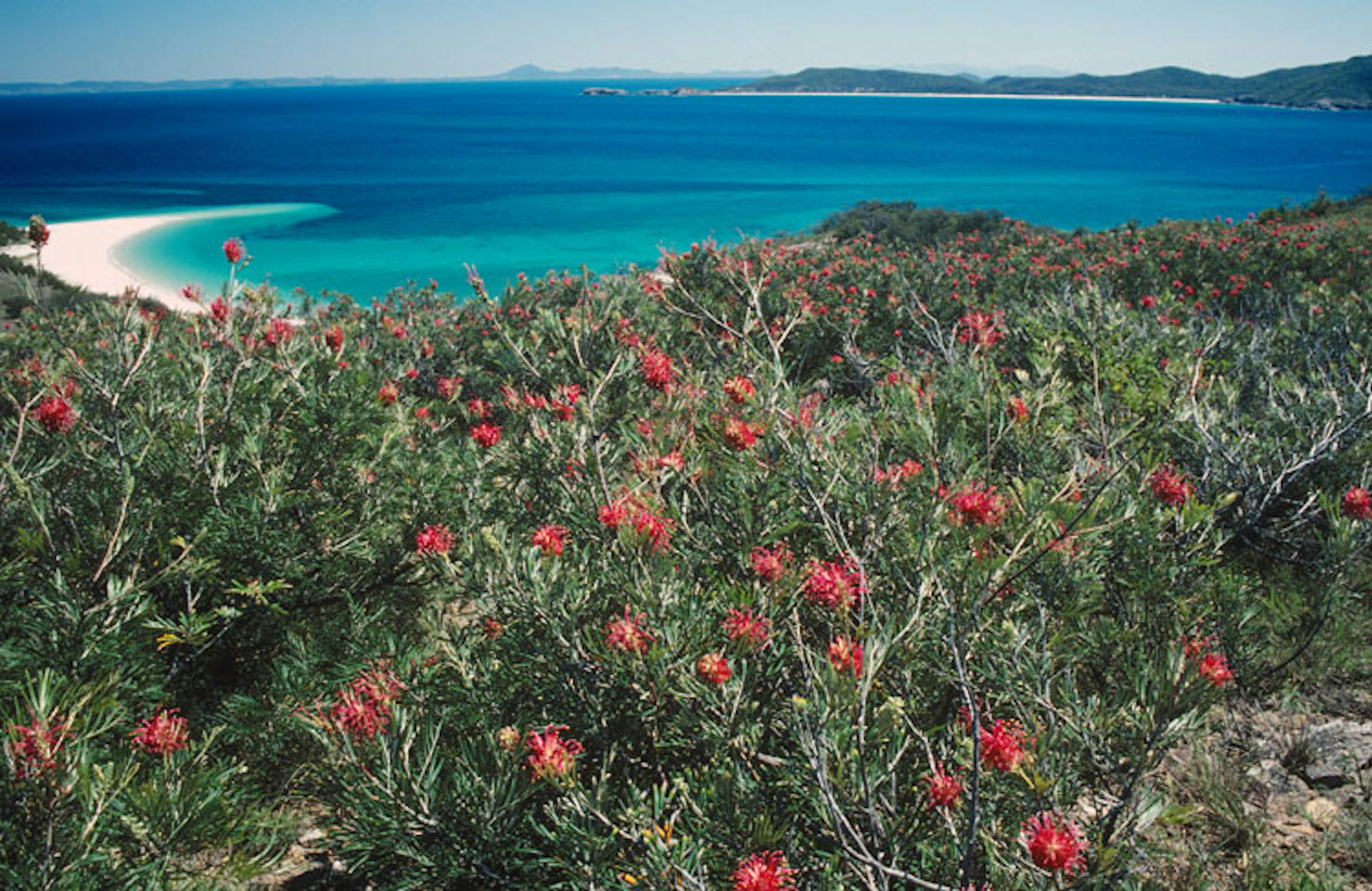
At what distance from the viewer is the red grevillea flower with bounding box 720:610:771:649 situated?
1.77 metres

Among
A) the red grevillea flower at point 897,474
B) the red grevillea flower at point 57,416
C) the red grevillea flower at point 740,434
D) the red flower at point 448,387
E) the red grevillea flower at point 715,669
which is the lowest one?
the red flower at point 448,387

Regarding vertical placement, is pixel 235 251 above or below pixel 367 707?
above

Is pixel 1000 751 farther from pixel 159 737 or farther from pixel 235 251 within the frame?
pixel 235 251

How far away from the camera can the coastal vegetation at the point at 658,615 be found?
1624 millimetres

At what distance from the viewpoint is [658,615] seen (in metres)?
1.84

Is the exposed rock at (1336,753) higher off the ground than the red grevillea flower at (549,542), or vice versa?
the red grevillea flower at (549,542)

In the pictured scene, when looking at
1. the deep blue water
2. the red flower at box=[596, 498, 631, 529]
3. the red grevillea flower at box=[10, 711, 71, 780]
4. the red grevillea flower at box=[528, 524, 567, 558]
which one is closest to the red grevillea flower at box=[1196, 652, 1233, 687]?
the red flower at box=[596, 498, 631, 529]

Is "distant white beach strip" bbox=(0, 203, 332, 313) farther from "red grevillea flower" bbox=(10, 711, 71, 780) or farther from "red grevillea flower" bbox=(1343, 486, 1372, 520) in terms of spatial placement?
"red grevillea flower" bbox=(1343, 486, 1372, 520)

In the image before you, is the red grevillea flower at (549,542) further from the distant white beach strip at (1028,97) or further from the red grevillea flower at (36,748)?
the distant white beach strip at (1028,97)

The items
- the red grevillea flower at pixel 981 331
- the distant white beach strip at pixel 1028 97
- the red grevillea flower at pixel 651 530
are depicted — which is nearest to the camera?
the red grevillea flower at pixel 651 530

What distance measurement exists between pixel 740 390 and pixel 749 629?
2.49ft

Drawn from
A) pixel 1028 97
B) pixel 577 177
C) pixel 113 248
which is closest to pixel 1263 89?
pixel 1028 97

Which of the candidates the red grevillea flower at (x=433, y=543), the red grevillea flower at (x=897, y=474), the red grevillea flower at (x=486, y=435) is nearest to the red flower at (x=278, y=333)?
the red grevillea flower at (x=486, y=435)

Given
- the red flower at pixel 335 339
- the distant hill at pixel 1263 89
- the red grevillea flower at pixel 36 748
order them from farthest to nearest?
the distant hill at pixel 1263 89
the red flower at pixel 335 339
the red grevillea flower at pixel 36 748
